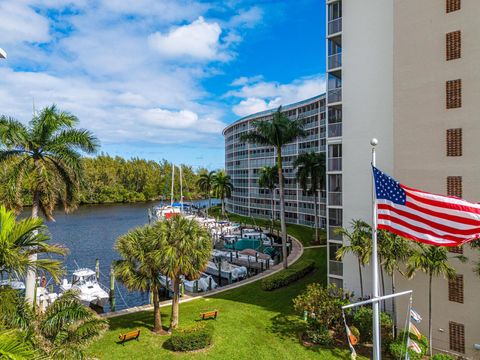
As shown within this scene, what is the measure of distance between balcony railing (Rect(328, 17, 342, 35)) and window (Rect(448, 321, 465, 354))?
20842mm

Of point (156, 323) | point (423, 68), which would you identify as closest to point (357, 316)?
point (156, 323)

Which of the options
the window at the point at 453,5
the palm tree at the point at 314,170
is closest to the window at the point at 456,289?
the window at the point at 453,5

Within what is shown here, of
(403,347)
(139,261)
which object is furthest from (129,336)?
(403,347)

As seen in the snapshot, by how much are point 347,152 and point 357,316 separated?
35.6 feet

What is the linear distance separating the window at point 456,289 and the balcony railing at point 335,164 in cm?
1074

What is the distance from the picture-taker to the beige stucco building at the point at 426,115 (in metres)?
18.2

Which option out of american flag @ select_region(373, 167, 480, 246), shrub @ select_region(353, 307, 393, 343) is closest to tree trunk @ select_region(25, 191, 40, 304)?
american flag @ select_region(373, 167, 480, 246)

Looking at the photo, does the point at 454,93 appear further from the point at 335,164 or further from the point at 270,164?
the point at 270,164

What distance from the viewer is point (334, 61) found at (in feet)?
87.8

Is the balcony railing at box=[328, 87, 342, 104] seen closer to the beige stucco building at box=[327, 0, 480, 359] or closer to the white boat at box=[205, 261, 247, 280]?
the beige stucco building at box=[327, 0, 480, 359]

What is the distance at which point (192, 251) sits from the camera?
63.2ft

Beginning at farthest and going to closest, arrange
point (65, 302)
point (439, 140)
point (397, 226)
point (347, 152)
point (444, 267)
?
point (347, 152)
point (439, 140)
point (444, 267)
point (65, 302)
point (397, 226)

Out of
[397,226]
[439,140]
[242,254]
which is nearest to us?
[397,226]

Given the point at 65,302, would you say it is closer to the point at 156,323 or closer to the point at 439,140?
the point at 156,323
